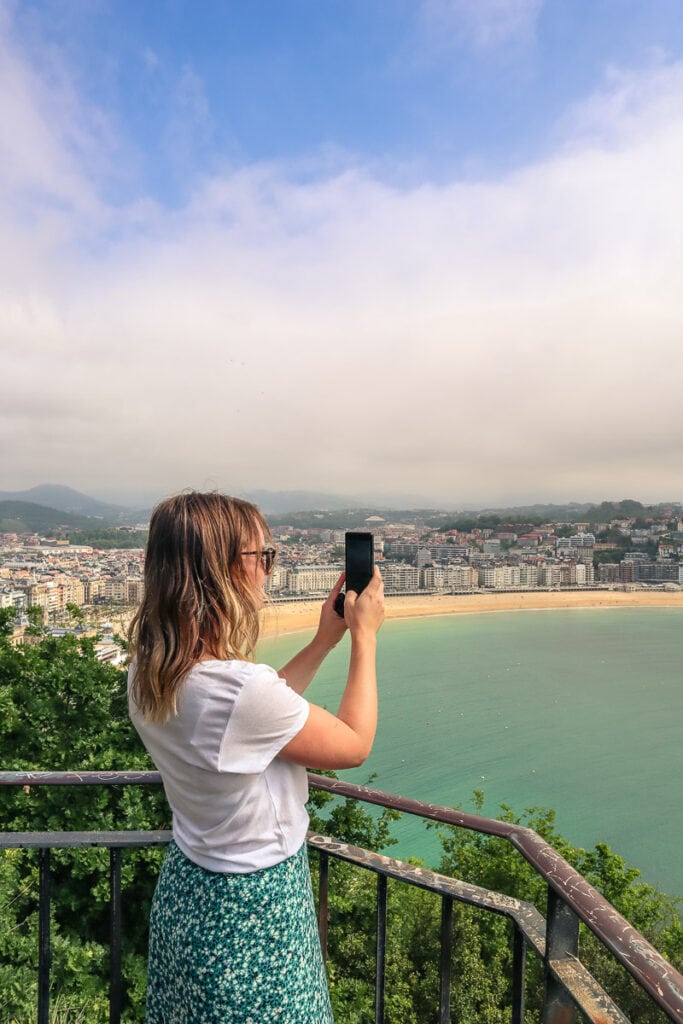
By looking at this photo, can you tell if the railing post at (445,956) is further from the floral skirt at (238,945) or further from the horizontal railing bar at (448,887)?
the floral skirt at (238,945)

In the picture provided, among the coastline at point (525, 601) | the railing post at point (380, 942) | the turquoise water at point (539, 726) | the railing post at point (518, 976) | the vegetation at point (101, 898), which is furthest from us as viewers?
the coastline at point (525, 601)

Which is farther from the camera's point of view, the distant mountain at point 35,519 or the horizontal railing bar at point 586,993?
the distant mountain at point 35,519

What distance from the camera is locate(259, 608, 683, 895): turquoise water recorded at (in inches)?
792

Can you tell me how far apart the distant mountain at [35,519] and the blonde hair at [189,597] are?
48013 millimetres

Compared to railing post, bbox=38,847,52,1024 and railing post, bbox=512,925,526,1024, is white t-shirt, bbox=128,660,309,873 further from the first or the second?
railing post, bbox=38,847,52,1024

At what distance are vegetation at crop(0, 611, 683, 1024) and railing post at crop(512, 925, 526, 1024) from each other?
2.56 metres

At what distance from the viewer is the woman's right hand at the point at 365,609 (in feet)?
3.45

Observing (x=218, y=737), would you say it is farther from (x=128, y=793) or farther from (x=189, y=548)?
(x=128, y=793)

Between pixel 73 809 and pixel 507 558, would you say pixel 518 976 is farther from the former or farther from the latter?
pixel 507 558

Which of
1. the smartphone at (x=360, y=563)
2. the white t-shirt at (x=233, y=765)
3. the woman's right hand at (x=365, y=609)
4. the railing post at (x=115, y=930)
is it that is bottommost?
the railing post at (x=115, y=930)

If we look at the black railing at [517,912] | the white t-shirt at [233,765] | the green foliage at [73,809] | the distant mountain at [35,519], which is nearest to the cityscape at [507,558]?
the distant mountain at [35,519]

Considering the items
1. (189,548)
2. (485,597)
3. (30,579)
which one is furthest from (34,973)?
(485,597)

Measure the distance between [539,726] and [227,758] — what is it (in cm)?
3150

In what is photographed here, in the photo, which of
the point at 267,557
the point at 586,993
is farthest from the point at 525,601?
the point at 267,557
